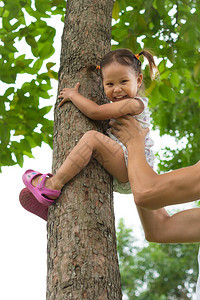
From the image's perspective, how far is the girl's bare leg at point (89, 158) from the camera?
217 cm

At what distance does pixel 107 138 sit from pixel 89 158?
208 millimetres

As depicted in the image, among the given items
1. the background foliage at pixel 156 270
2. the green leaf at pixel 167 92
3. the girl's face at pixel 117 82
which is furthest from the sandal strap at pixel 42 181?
the background foliage at pixel 156 270

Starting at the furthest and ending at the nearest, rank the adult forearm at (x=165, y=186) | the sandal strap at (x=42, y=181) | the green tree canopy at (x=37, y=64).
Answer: the green tree canopy at (x=37, y=64), the sandal strap at (x=42, y=181), the adult forearm at (x=165, y=186)

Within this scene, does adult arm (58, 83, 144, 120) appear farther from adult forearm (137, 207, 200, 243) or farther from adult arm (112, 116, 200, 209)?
adult forearm (137, 207, 200, 243)

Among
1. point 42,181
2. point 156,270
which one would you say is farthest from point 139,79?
point 156,270

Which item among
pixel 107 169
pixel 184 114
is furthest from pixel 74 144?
pixel 184 114

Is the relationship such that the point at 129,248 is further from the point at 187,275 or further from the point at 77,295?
the point at 77,295

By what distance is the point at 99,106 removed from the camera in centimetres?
237

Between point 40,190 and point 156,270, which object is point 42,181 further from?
point 156,270

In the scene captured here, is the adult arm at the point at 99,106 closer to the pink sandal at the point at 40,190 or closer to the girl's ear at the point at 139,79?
the girl's ear at the point at 139,79

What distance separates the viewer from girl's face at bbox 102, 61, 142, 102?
256 centimetres

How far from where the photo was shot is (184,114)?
749cm

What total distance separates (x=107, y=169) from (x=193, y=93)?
3441 millimetres

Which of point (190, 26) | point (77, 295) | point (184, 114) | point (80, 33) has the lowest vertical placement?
point (77, 295)
